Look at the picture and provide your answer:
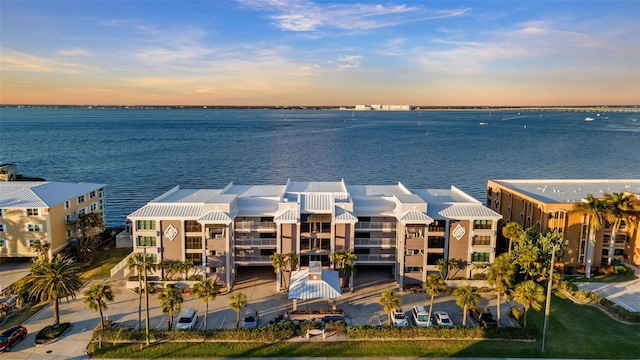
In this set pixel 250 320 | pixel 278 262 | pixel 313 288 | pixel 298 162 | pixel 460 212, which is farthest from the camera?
pixel 298 162

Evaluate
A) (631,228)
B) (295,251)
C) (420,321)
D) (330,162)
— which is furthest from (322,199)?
(330,162)

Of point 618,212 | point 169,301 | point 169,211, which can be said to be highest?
point 169,211

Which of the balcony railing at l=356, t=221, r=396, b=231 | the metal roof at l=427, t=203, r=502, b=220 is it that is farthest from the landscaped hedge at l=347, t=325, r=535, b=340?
the balcony railing at l=356, t=221, r=396, b=231

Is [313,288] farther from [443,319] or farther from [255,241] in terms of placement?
[443,319]

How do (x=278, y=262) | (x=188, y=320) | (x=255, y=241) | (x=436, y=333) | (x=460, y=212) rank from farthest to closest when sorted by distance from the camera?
(x=460, y=212), (x=255, y=241), (x=278, y=262), (x=188, y=320), (x=436, y=333)

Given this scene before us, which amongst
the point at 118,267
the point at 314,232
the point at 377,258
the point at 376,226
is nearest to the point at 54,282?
the point at 118,267

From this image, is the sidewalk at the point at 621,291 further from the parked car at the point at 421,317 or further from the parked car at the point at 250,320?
the parked car at the point at 250,320

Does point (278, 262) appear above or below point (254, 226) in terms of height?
below

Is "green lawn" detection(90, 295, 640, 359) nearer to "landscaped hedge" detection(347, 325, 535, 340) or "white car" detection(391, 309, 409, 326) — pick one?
"landscaped hedge" detection(347, 325, 535, 340)
